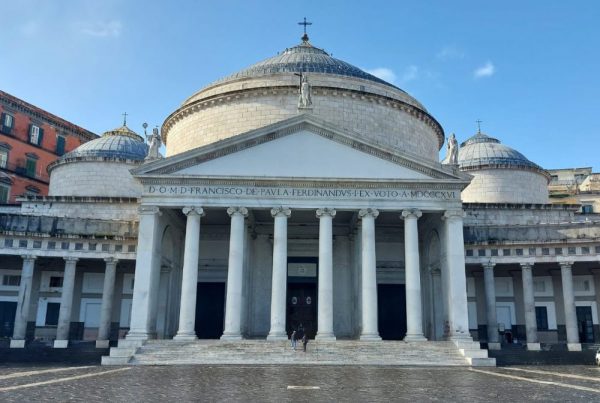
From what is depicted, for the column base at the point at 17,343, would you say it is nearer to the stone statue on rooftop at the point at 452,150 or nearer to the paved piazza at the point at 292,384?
the paved piazza at the point at 292,384

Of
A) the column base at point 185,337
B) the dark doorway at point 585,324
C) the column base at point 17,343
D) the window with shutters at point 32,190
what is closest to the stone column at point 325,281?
the column base at point 185,337

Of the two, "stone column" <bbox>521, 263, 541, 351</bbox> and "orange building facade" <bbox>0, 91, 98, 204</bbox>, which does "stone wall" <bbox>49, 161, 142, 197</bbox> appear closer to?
"orange building facade" <bbox>0, 91, 98, 204</bbox>

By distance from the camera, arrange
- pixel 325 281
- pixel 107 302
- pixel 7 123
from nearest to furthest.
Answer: pixel 325 281 → pixel 107 302 → pixel 7 123

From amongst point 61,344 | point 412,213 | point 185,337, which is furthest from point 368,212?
point 61,344

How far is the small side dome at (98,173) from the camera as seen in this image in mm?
40375

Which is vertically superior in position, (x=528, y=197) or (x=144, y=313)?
(x=528, y=197)

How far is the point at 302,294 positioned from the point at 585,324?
16831 millimetres

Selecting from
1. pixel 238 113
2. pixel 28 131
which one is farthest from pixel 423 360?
pixel 28 131

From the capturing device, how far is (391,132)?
36.4 meters

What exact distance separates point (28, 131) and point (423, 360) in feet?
158

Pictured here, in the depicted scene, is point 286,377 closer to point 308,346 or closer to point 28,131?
point 308,346

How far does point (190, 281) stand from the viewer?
2662cm

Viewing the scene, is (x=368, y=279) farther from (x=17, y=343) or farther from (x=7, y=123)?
(x=7, y=123)

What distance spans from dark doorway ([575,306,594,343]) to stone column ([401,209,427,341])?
12487mm
